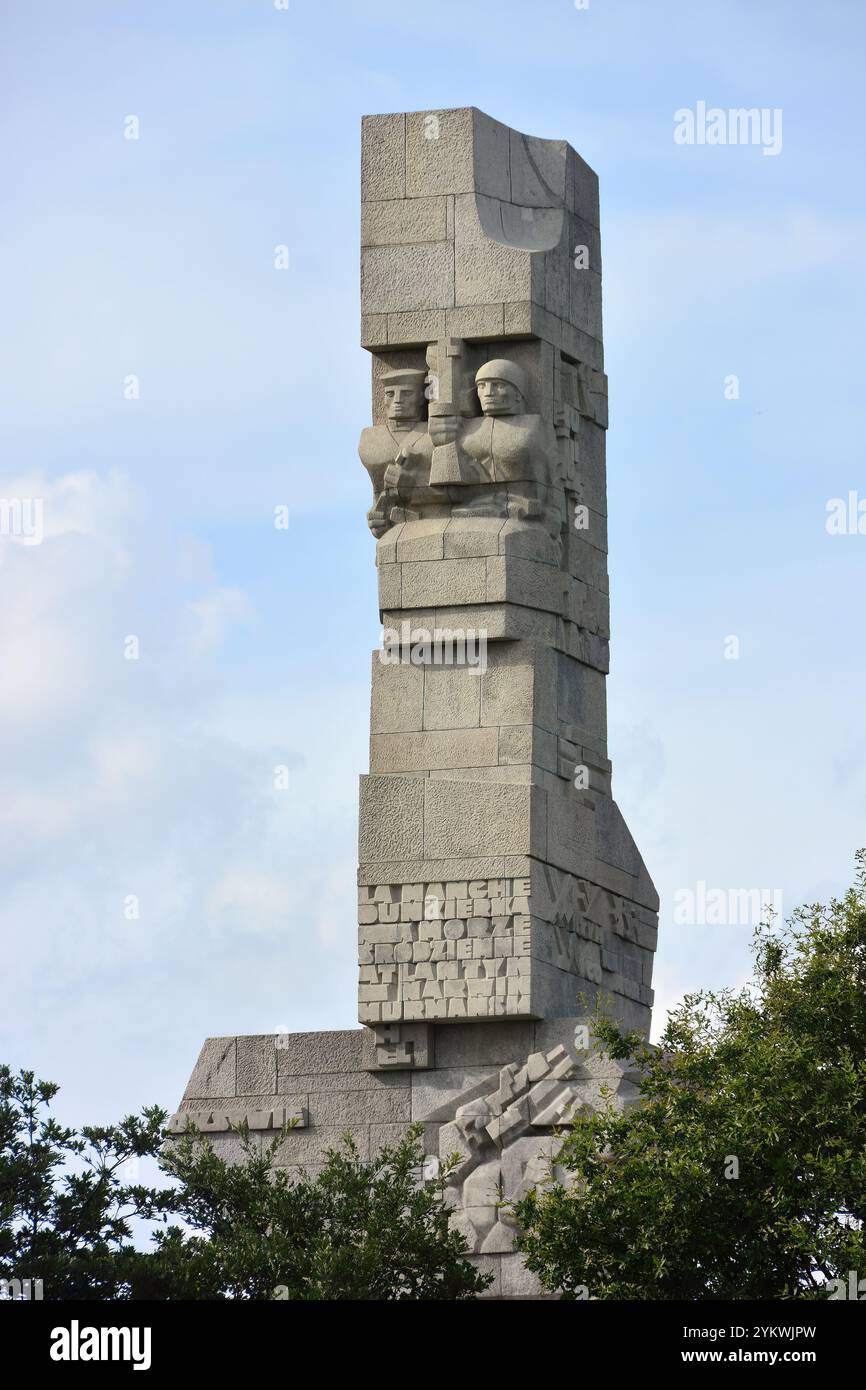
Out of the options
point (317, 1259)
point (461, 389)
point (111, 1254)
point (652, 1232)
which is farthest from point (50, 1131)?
point (461, 389)

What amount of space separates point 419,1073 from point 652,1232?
21.8 ft

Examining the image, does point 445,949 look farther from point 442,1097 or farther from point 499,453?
point 499,453

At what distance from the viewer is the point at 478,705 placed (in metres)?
33.3

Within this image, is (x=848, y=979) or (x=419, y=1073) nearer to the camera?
(x=848, y=979)

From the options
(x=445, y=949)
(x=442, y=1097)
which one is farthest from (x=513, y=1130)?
(x=445, y=949)

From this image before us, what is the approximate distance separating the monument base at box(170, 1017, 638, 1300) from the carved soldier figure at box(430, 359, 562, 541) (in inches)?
225

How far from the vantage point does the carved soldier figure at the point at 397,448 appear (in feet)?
112

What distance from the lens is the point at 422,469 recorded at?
3425 cm

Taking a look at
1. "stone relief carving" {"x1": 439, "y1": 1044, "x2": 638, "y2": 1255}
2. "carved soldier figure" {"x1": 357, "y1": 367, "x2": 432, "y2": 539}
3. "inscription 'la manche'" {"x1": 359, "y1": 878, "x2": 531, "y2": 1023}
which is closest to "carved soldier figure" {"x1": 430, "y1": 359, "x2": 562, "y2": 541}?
"carved soldier figure" {"x1": 357, "y1": 367, "x2": 432, "y2": 539}

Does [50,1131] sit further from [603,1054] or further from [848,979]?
[848,979]

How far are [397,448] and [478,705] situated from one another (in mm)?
3165

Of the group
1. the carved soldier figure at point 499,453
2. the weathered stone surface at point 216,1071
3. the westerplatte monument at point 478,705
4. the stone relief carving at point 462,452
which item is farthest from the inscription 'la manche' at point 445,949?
the carved soldier figure at point 499,453

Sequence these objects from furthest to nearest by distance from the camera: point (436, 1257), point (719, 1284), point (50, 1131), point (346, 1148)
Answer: point (346, 1148) → point (50, 1131) → point (436, 1257) → point (719, 1284)

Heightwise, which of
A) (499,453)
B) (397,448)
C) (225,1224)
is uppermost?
(397,448)
